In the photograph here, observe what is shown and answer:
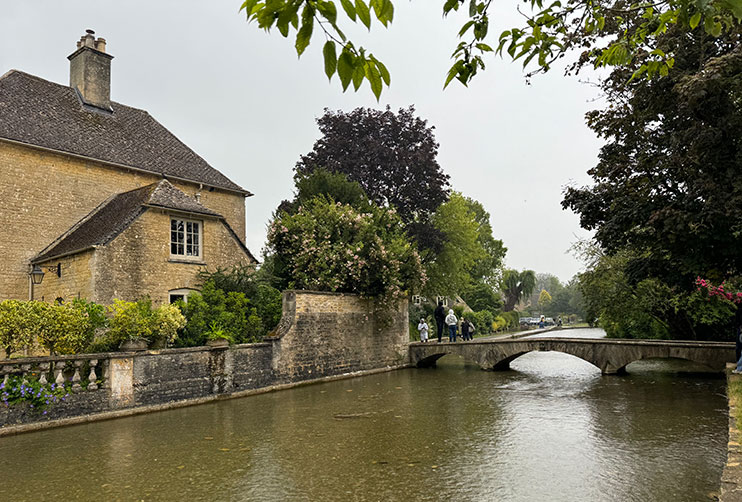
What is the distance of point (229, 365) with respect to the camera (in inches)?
561

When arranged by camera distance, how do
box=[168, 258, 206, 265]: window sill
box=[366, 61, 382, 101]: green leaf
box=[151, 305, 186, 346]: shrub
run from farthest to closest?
1. box=[168, 258, 206, 265]: window sill
2. box=[151, 305, 186, 346]: shrub
3. box=[366, 61, 382, 101]: green leaf

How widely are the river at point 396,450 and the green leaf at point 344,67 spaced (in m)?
5.19

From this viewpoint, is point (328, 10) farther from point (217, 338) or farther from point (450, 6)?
point (217, 338)

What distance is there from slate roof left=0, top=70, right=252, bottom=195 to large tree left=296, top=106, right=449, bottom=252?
301 inches

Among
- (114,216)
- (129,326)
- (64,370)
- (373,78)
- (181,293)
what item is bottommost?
(64,370)

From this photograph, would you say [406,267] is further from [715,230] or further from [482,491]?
[482,491]

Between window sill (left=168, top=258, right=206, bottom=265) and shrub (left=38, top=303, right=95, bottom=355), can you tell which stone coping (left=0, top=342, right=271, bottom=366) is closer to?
shrub (left=38, top=303, right=95, bottom=355)

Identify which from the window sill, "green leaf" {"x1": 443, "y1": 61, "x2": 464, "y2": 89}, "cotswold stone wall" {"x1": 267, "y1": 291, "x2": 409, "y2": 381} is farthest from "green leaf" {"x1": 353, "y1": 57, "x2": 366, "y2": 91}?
the window sill

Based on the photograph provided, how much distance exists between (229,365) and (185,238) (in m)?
4.87

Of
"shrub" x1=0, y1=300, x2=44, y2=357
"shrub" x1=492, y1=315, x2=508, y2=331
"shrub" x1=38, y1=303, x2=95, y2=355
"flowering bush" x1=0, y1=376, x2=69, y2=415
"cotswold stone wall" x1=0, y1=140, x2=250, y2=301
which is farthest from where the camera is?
"shrub" x1=492, y1=315, x2=508, y2=331

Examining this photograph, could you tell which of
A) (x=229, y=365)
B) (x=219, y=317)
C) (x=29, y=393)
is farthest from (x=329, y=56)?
(x=219, y=317)

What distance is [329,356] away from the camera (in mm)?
17828

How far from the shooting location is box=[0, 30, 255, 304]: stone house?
15508 millimetres

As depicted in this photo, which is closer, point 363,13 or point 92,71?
point 363,13
